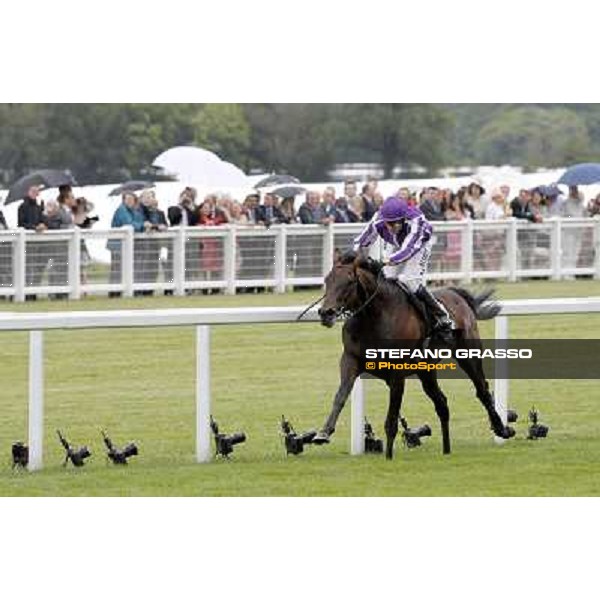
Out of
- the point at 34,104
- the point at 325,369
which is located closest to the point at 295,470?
the point at 325,369

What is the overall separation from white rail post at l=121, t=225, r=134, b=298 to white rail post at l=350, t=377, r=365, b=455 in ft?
43.9

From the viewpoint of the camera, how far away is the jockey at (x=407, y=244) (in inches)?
558

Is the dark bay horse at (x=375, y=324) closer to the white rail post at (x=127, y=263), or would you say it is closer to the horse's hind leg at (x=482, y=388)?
the horse's hind leg at (x=482, y=388)

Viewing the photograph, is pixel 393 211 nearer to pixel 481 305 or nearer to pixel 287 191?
pixel 481 305

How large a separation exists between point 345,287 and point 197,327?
3.29 feet

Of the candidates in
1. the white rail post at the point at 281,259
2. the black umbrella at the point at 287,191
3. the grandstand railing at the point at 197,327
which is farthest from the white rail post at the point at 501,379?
the black umbrella at the point at 287,191

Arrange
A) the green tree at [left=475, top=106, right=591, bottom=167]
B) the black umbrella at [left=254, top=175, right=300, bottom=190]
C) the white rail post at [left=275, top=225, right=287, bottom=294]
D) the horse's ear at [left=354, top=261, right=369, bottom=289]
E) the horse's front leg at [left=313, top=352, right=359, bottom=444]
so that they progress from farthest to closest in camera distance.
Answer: the green tree at [left=475, top=106, right=591, bottom=167] < the black umbrella at [left=254, top=175, right=300, bottom=190] < the white rail post at [left=275, top=225, right=287, bottom=294] < the horse's ear at [left=354, top=261, right=369, bottom=289] < the horse's front leg at [left=313, top=352, right=359, bottom=444]

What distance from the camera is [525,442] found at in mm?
15094

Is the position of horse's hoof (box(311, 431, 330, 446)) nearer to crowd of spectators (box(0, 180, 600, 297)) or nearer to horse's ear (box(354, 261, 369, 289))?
horse's ear (box(354, 261, 369, 289))

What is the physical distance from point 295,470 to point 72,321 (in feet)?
5.57

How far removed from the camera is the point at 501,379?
49.6ft

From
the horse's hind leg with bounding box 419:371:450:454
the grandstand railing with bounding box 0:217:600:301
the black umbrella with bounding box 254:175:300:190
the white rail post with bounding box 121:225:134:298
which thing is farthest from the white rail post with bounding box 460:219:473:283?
the horse's hind leg with bounding box 419:371:450:454

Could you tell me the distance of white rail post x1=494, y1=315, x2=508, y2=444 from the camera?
49.3ft

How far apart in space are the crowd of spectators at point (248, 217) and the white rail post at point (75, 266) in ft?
0.28
